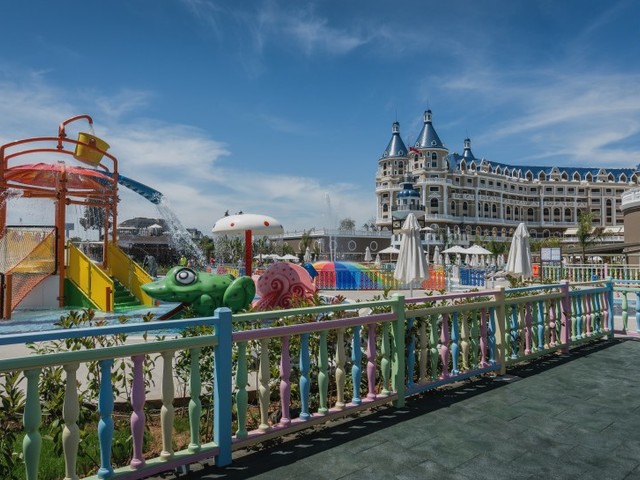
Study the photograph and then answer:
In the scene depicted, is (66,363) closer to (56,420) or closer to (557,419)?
(56,420)

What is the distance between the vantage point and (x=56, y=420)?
2934mm

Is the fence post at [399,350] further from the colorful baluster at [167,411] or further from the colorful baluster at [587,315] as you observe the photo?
the colorful baluster at [587,315]

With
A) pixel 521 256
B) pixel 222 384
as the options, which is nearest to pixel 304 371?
pixel 222 384

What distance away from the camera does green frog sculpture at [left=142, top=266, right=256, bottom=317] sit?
9.39 metres

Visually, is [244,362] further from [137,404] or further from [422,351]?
[422,351]

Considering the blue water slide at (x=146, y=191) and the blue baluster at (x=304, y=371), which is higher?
the blue water slide at (x=146, y=191)

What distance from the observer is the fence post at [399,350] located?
4.43 metres

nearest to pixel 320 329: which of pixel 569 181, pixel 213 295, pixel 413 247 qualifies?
pixel 213 295

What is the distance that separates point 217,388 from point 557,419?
9.88ft

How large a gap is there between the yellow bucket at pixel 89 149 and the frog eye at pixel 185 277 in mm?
7199

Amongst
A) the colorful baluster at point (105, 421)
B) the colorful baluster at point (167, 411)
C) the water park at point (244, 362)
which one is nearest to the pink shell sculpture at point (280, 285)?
the water park at point (244, 362)

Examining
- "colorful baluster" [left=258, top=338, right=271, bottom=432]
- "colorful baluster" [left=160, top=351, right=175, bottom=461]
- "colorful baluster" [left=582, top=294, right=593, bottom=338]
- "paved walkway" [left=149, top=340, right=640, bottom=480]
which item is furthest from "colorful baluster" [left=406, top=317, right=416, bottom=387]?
"colorful baluster" [left=582, top=294, right=593, bottom=338]

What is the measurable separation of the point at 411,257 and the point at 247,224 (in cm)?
548

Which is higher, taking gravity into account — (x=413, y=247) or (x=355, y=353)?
(x=413, y=247)
